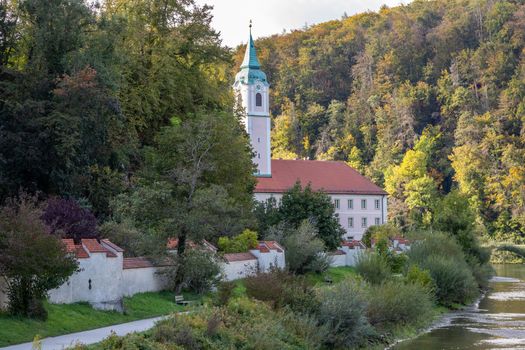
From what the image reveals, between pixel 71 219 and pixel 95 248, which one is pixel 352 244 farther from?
pixel 95 248

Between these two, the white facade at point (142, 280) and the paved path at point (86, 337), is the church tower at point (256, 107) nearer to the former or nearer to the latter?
the white facade at point (142, 280)

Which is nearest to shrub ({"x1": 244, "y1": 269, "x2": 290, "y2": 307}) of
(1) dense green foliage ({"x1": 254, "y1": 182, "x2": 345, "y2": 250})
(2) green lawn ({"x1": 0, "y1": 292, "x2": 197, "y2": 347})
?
(2) green lawn ({"x1": 0, "y1": 292, "x2": 197, "y2": 347})

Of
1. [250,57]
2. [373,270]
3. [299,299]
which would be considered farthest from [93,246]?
[250,57]

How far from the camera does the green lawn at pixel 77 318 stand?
21.2 meters

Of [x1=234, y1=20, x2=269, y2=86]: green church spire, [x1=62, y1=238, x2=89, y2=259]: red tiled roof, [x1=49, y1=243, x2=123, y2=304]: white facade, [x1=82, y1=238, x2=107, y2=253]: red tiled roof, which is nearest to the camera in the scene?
[x1=62, y1=238, x2=89, y2=259]: red tiled roof

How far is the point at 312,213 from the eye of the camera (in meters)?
52.0

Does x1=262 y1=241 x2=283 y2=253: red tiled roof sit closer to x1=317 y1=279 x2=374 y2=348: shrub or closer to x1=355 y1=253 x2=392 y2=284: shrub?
x1=355 y1=253 x2=392 y2=284: shrub

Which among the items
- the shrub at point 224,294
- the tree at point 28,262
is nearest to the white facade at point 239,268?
the shrub at point 224,294

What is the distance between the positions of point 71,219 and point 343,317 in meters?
10.6

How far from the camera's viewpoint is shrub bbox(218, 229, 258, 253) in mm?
39219

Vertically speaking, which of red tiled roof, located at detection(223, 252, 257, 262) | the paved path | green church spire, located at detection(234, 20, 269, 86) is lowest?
the paved path

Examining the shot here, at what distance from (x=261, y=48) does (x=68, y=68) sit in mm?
111351

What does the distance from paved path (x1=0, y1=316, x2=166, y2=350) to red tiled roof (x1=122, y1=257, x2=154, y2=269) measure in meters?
3.73

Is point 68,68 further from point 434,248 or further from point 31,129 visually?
point 434,248
